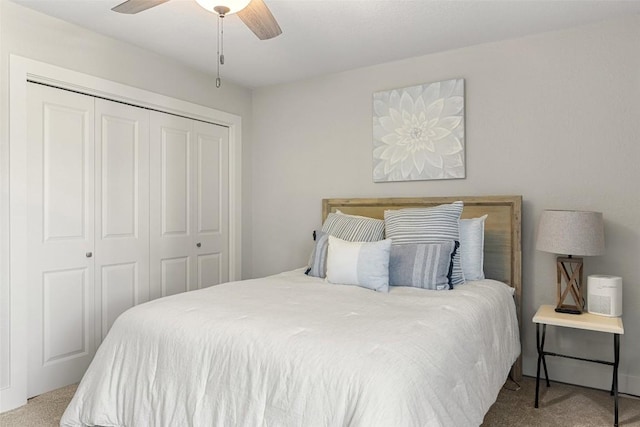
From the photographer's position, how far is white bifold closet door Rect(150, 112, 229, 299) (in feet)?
11.3

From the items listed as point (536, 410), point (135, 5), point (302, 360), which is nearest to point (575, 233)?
point (536, 410)

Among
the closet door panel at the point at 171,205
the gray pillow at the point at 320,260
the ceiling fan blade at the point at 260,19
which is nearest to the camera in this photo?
the ceiling fan blade at the point at 260,19

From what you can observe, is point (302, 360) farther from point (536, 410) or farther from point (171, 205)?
point (171, 205)

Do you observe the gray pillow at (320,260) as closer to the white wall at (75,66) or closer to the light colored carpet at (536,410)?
the light colored carpet at (536,410)

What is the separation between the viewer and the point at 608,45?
2.74m

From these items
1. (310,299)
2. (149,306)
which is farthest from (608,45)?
(149,306)

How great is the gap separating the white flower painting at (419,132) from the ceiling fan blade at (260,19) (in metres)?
1.42

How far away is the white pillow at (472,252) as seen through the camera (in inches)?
112

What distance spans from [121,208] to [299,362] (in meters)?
2.21

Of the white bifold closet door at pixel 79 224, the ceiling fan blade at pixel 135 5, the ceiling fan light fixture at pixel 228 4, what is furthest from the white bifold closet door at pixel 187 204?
the ceiling fan light fixture at pixel 228 4

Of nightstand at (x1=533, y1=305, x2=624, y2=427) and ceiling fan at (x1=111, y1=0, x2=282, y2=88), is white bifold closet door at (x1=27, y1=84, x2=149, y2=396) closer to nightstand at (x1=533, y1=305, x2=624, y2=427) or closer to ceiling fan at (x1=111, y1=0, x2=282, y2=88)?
ceiling fan at (x1=111, y1=0, x2=282, y2=88)

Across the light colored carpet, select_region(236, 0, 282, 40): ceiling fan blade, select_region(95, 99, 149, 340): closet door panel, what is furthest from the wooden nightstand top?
select_region(95, 99, 149, 340): closet door panel

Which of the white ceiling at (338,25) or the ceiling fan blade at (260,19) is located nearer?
the ceiling fan blade at (260,19)

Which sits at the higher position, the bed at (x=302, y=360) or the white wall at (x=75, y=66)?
the white wall at (x=75, y=66)
